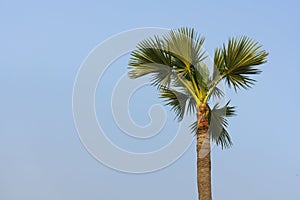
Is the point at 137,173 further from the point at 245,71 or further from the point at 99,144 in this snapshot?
the point at 245,71

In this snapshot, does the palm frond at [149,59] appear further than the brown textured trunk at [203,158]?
Yes

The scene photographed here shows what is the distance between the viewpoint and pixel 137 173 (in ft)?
35.6

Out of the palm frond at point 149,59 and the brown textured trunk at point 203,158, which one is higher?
the palm frond at point 149,59

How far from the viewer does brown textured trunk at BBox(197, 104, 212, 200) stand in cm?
908

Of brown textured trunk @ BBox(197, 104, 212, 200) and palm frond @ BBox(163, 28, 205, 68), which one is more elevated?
palm frond @ BBox(163, 28, 205, 68)

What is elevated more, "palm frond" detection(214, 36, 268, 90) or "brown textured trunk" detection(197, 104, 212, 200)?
"palm frond" detection(214, 36, 268, 90)

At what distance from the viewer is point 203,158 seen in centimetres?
929

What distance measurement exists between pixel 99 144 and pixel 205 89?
2.84 m

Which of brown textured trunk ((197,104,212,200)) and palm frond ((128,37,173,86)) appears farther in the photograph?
palm frond ((128,37,173,86))

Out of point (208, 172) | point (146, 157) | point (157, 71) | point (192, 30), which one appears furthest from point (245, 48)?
point (146, 157)

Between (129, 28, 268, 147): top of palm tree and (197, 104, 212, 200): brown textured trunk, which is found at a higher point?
(129, 28, 268, 147): top of palm tree

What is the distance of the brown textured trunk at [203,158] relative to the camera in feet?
29.8

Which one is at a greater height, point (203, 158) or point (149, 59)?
point (149, 59)

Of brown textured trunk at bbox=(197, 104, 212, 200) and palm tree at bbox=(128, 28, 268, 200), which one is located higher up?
palm tree at bbox=(128, 28, 268, 200)
